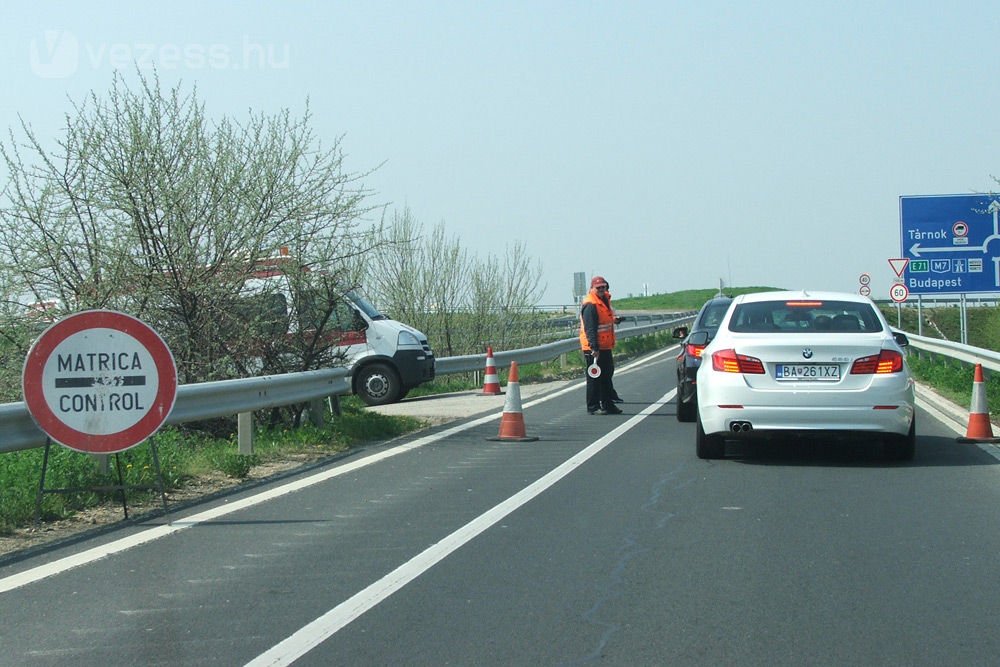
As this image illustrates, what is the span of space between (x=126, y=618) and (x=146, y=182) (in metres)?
8.11

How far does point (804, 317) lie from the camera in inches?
481

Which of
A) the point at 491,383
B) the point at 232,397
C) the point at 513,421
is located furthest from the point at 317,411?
the point at 491,383

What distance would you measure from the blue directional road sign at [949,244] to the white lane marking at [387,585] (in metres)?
21.9

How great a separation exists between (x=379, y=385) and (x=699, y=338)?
26.2 ft

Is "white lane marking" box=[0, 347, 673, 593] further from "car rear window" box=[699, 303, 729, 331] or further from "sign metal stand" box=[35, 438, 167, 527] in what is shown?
"car rear window" box=[699, 303, 729, 331]

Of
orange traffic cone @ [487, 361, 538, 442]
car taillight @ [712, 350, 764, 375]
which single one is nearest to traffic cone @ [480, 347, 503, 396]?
orange traffic cone @ [487, 361, 538, 442]

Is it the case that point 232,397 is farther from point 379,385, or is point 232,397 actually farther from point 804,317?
point 379,385

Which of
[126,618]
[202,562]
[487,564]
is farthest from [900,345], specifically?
[126,618]

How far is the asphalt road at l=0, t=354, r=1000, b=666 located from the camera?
18.2 feet

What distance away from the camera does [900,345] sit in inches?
477

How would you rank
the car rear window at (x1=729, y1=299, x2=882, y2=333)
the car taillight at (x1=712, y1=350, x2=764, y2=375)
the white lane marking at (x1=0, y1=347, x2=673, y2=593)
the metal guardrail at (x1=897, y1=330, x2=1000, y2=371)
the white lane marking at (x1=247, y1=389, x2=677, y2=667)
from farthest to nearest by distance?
the metal guardrail at (x1=897, y1=330, x2=1000, y2=371) → the car rear window at (x1=729, y1=299, x2=882, y2=333) → the car taillight at (x1=712, y1=350, x2=764, y2=375) → the white lane marking at (x1=0, y1=347, x2=673, y2=593) → the white lane marking at (x1=247, y1=389, x2=677, y2=667)

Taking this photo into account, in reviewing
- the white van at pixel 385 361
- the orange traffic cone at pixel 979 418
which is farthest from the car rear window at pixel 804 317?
the white van at pixel 385 361

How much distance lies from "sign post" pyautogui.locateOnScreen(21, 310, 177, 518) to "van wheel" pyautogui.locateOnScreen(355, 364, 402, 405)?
12.2 m

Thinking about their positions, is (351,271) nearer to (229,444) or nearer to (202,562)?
(229,444)
